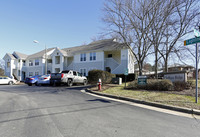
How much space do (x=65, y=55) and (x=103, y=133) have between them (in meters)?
26.4

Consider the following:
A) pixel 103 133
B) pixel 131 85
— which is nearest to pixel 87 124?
pixel 103 133

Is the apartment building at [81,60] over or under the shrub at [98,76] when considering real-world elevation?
over

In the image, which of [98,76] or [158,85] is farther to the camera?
[98,76]

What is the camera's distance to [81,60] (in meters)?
26.3

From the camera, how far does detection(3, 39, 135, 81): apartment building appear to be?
22.2 meters

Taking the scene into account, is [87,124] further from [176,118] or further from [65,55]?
[65,55]

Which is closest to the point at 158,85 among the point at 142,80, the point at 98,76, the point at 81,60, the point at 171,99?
the point at 142,80

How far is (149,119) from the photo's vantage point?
174 inches

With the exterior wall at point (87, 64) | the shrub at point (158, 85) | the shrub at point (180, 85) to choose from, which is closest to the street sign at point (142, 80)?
the shrub at point (158, 85)

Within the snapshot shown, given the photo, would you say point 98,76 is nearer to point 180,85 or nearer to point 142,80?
point 142,80

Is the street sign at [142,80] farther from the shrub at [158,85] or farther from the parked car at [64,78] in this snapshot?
the parked car at [64,78]

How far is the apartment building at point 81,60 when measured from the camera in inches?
874

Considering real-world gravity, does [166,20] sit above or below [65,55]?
above

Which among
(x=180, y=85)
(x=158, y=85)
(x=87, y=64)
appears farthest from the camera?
(x=87, y=64)
